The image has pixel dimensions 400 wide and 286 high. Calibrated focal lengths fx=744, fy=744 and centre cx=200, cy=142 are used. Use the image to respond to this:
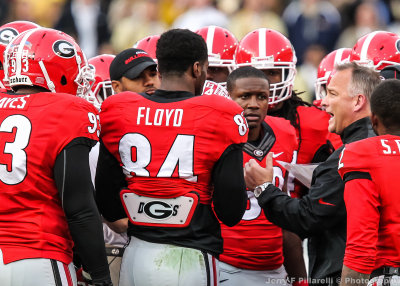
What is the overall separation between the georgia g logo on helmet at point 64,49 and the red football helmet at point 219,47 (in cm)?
225

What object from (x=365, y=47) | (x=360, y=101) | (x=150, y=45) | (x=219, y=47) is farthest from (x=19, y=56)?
(x=365, y=47)

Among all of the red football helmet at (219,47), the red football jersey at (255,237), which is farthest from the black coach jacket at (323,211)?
the red football helmet at (219,47)

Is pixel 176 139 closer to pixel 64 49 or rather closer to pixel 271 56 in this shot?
pixel 64 49

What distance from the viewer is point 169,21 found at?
13.8 metres

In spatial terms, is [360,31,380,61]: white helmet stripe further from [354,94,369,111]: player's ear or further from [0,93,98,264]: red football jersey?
[0,93,98,264]: red football jersey

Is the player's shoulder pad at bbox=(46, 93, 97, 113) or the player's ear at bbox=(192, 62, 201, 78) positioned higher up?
the player's ear at bbox=(192, 62, 201, 78)

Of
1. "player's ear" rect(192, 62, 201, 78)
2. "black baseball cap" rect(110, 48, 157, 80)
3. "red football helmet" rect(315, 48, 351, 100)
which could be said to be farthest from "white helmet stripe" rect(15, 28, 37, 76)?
"red football helmet" rect(315, 48, 351, 100)

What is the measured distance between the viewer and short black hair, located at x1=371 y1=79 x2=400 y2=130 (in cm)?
376

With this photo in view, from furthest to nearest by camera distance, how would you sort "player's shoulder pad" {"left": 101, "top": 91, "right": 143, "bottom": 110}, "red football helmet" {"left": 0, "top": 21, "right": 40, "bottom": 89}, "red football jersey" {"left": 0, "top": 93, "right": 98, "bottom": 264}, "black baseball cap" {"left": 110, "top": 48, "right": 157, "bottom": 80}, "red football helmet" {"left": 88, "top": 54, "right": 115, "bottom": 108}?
1. "red football helmet" {"left": 88, "top": 54, "right": 115, "bottom": 108}
2. "red football helmet" {"left": 0, "top": 21, "right": 40, "bottom": 89}
3. "black baseball cap" {"left": 110, "top": 48, "right": 157, "bottom": 80}
4. "player's shoulder pad" {"left": 101, "top": 91, "right": 143, "bottom": 110}
5. "red football jersey" {"left": 0, "top": 93, "right": 98, "bottom": 264}

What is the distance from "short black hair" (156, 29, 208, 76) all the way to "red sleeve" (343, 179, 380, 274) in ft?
3.51

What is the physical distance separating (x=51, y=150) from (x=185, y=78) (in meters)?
0.82

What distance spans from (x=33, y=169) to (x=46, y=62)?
0.60 metres

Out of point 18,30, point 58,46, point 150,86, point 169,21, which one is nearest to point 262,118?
point 150,86

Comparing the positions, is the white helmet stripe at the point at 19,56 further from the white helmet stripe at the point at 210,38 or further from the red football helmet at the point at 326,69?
the red football helmet at the point at 326,69
